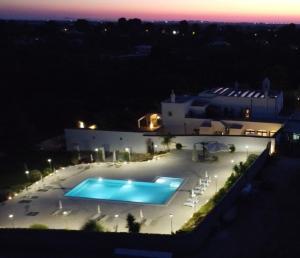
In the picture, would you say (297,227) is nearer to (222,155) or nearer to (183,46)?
(222,155)

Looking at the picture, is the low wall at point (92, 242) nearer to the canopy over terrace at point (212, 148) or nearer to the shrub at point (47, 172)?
the shrub at point (47, 172)

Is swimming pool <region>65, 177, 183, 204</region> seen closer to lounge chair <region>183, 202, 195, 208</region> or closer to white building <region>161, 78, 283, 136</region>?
lounge chair <region>183, 202, 195, 208</region>

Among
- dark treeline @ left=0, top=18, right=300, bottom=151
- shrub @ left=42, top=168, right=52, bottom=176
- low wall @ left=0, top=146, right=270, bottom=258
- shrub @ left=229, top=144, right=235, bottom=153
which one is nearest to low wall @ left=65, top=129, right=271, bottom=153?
shrub @ left=229, top=144, right=235, bottom=153

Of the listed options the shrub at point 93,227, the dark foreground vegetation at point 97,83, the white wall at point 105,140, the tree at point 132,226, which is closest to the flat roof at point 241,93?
the dark foreground vegetation at point 97,83

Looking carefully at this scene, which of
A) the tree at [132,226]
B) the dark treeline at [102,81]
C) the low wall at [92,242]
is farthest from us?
the dark treeline at [102,81]

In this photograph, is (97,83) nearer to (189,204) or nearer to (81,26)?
(189,204)

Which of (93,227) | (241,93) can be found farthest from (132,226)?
(241,93)
